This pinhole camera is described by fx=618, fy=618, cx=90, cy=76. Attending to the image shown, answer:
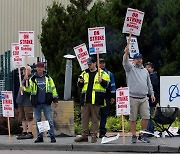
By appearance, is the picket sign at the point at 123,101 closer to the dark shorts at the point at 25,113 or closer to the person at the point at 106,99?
the person at the point at 106,99

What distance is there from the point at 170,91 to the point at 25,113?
372 centimetres

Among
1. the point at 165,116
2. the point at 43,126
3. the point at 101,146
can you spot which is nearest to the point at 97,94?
the point at 101,146

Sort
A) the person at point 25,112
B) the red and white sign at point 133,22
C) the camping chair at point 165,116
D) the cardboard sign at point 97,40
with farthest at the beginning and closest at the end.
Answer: the person at point 25,112
the camping chair at point 165,116
the cardboard sign at point 97,40
the red and white sign at point 133,22

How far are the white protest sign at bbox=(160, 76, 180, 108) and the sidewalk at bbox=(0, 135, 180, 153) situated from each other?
1.12 meters

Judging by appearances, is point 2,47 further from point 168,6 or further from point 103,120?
point 103,120

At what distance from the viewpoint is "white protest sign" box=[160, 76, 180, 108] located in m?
15.6

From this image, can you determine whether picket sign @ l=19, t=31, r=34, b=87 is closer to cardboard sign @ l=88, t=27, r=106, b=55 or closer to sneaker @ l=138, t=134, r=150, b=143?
Answer: cardboard sign @ l=88, t=27, r=106, b=55

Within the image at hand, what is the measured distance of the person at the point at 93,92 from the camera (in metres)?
13.6

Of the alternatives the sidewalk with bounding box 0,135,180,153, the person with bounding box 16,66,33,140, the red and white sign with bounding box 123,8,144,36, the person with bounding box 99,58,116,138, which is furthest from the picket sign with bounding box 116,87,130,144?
the person with bounding box 16,66,33,140

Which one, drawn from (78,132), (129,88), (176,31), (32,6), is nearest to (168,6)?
(176,31)

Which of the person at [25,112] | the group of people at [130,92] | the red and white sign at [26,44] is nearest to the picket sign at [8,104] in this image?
the person at [25,112]

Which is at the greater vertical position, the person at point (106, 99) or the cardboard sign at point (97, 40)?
the cardboard sign at point (97, 40)

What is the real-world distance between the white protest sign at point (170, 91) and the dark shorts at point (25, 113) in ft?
10.8

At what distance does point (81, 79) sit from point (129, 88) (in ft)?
3.62
